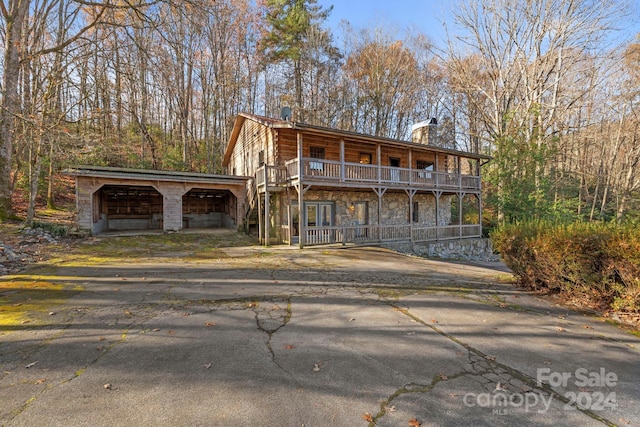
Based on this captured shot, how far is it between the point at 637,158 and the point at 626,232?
25.6 meters

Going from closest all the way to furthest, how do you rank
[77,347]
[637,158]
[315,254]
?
[77,347], [315,254], [637,158]

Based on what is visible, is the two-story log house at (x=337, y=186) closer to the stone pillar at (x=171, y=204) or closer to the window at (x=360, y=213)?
the window at (x=360, y=213)

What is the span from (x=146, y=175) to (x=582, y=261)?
16.4 metres

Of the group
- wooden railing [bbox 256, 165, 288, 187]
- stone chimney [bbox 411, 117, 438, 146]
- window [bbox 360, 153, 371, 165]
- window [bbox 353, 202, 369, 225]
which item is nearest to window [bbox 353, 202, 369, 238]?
window [bbox 353, 202, 369, 225]

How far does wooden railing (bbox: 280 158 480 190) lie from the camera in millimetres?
13328

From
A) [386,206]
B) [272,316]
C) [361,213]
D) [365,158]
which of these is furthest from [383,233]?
[272,316]

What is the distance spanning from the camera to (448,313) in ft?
16.3

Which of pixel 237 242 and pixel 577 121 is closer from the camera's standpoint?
pixel 237 242

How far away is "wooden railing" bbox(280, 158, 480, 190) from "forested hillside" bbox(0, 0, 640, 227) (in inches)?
266

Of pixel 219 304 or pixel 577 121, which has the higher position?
pixel 577 121

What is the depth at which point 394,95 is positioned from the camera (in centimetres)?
2822

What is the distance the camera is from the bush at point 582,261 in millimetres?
4695

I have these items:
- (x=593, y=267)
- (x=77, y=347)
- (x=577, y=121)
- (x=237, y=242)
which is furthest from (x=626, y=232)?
(x=577, y=121)

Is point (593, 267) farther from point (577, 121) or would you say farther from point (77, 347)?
point (577, 121)
